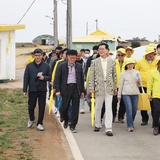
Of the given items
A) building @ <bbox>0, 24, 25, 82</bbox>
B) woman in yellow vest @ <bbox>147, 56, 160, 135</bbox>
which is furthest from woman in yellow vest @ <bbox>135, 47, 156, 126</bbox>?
building @ <bbox>0, 24, 25, 82</bbox>

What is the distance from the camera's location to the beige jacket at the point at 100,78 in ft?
35.0

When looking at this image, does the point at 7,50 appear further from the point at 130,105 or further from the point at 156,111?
the point at 156,111

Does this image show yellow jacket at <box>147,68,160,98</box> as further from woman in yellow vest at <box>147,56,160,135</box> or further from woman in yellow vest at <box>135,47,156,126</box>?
woman in yellow vest at <box>135,47,156,126</box>

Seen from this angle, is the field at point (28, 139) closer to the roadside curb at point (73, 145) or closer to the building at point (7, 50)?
the roadside curb at point (73, 145)

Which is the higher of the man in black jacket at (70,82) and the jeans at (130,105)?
the man in black jacket at (70,82)

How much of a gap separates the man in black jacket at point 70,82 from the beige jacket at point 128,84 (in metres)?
0.88

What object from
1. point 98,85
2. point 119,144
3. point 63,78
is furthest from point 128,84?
point 119,144

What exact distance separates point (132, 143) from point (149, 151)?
78 cm

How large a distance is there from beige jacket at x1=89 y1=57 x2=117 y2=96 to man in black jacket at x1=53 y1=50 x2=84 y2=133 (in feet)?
1.01

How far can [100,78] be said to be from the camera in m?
10.7

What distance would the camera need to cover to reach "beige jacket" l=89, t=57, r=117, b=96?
1066cm

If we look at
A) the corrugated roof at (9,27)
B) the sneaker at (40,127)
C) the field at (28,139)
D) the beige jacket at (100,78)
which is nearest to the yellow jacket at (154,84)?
the beige jacket at (100,78)

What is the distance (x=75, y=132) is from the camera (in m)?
11.0

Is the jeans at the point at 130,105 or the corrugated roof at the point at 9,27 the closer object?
the jeans at the point at 130,105
